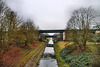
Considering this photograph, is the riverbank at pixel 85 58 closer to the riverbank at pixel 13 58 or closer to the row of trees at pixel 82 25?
the row of trees at pixel 82 25

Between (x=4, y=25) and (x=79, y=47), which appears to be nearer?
(x=4, y=25)

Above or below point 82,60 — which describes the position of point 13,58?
below

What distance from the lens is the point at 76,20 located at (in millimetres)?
22016

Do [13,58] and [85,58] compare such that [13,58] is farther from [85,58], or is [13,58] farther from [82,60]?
[85,58]

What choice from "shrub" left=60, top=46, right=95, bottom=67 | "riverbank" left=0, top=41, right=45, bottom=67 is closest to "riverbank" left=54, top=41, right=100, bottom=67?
"shrub" left=60, top=46, right=95, bottom=67

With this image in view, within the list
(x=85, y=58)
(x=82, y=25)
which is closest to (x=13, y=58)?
(x=85, y=58)

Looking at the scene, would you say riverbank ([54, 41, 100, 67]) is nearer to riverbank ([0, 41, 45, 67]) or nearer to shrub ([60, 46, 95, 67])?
shrub ([60, 46, 95, 67])

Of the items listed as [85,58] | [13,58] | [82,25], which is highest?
[82,25]

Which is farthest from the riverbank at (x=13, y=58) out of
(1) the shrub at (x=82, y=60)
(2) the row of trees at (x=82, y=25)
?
(2) the row of trees at (x=82, y=25)

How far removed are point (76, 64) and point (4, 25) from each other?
16.9 meters

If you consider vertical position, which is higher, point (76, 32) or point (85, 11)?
point (85, 11)

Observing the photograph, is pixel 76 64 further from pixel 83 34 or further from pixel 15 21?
pixel 15 21

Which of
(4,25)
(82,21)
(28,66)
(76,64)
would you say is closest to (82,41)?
(82,21)

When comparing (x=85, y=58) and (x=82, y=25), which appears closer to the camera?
(x=85, y=58)
